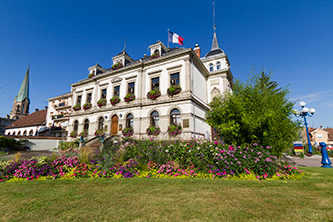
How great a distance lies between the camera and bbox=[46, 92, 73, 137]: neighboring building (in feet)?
105

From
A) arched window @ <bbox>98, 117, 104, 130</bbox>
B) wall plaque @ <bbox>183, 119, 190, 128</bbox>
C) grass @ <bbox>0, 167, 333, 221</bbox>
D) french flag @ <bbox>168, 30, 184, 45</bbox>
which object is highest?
french flag @ <bbox>168, 30, 184, 45</bbox>

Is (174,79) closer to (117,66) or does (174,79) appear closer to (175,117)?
(175,117)

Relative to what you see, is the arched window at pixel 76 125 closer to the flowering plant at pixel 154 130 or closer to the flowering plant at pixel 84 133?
the flowering plant at pixel 84 133

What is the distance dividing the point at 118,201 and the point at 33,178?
526cm

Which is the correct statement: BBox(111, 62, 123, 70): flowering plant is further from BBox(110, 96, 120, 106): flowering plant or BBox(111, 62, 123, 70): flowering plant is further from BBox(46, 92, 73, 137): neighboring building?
BBox(46, 92, 73, 137): neighboring building

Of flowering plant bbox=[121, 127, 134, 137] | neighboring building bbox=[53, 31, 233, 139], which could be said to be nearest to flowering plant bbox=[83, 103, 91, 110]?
neighboring building bbox=[53, 31, 233, 139]

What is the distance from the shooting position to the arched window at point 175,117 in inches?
697

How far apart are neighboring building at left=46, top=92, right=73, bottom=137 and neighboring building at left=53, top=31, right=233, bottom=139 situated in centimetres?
747

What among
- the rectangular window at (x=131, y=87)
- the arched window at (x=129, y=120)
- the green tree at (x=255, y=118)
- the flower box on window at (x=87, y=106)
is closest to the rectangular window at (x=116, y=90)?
the rectangular window at (x=131, y=87)

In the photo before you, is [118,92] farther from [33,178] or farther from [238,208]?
[238,208]

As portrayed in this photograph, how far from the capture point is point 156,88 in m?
20.1

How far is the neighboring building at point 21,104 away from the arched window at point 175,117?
88.7 meters

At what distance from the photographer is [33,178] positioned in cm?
673

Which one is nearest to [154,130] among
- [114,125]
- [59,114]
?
[114,125]
